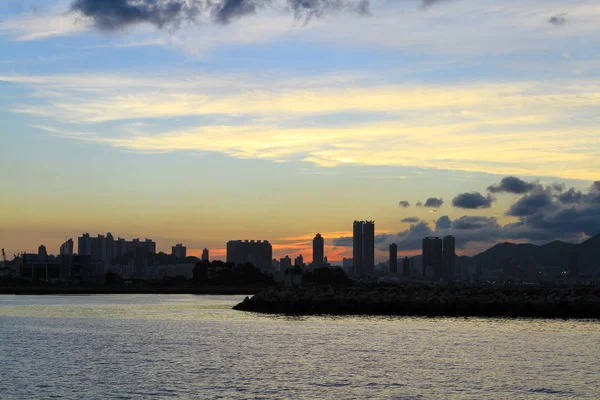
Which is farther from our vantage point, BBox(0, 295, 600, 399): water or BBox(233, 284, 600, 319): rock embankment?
BBox(233, 284, 600, 319): rock embankment

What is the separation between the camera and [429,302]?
351 ft

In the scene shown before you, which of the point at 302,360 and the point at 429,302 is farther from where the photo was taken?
the point at 429,302

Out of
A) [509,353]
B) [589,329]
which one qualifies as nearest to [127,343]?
[509,353]

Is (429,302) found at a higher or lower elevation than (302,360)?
higher

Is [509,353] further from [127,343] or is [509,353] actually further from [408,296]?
[408,296]

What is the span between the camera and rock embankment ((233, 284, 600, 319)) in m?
100

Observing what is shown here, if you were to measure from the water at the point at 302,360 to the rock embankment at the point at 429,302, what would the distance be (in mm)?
16221

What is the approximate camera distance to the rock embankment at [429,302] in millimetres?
100000

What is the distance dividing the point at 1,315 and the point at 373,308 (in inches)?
2062

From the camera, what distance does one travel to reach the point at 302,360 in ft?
166

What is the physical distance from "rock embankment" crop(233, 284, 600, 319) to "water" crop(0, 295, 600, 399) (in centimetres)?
1622

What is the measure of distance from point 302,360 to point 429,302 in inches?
2343

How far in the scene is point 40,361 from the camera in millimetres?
49875

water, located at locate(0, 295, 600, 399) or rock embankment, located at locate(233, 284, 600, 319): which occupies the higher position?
rock embankment, located at locate(233, 284, 600, 319)
